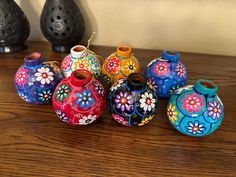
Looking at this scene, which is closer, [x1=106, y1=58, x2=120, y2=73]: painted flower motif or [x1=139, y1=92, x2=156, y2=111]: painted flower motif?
[x1=139, y1=92, x2=156, y2=111]: painted flower motif

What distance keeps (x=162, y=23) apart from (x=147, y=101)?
17.7 inches

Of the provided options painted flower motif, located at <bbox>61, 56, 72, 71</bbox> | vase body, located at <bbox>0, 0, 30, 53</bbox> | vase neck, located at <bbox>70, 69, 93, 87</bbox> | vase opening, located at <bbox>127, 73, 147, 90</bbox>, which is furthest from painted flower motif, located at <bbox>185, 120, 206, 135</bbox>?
vase body, located at <bbox>0, 0, 30, 53</bbox>

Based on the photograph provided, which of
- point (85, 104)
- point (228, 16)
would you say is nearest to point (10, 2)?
point (85, 104)

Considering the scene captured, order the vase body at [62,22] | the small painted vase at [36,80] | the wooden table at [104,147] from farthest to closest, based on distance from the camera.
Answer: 1. the vase body at [62,22]
2. the small painted vase at [36,80]
3. the wooden table at [104,147]

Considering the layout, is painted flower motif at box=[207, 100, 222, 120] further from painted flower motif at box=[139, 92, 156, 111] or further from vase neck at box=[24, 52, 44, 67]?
vase neck at box=[24, 52, 44, 67]

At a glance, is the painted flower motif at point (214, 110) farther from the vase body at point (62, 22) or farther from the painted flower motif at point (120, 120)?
the vase body at point (62, 22)

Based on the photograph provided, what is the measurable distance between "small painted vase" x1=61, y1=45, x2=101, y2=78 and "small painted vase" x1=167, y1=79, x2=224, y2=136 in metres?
0.25

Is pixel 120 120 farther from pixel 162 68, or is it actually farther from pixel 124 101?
pixel 162 68

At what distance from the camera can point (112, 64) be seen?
2.10ft

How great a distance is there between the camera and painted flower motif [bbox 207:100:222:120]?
0.49 m

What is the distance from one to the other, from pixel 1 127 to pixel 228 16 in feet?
2.58

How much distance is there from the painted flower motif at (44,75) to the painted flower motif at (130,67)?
0.20 meters

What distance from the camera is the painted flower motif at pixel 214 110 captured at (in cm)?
49

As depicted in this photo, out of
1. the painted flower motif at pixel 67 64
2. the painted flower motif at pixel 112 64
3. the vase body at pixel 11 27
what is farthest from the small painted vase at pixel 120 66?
the vase body at pixel 11 27
